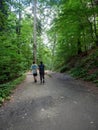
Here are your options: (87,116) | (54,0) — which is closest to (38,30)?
(54,0)

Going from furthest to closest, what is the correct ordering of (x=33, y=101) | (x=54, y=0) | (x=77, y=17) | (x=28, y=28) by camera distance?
(x=28, y=28)
(x=54, y=0)
(x=77, y=17)
(x=33, y=101)

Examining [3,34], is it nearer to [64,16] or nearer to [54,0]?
[64,16]

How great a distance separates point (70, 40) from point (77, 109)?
58.2 ft

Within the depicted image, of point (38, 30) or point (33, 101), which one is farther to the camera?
point (38, 30)

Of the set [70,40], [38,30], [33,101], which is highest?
[38,30]

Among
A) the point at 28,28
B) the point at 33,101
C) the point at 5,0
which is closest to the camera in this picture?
the point at 33,101

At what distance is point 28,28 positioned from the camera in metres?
30.1

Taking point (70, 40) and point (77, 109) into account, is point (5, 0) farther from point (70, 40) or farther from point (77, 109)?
point (70, 40)

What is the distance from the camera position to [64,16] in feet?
54.6

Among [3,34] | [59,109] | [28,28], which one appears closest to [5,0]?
[3,34]

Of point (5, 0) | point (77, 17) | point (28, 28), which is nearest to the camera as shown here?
point (5, 0)

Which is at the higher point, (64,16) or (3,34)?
(64,16)

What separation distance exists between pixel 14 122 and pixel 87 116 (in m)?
2.32

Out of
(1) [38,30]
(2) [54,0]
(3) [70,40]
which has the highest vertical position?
(2) [54,0]
